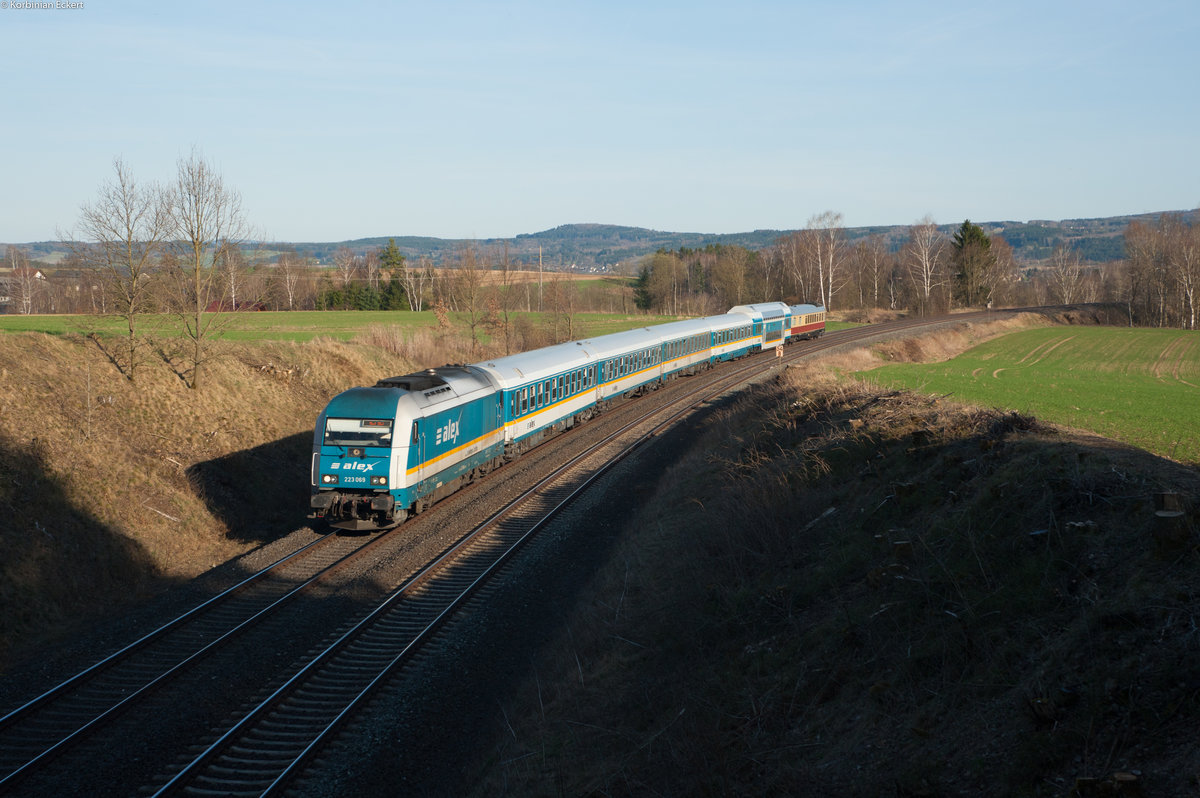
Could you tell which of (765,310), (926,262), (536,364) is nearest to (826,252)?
(926,262)

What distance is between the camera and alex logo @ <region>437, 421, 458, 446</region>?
1945cm

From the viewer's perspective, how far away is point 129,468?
21.1 metres

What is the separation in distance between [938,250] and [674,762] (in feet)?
365

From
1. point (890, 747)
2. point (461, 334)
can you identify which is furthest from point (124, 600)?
point (461, 334)

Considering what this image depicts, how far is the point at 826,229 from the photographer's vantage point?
10269cm

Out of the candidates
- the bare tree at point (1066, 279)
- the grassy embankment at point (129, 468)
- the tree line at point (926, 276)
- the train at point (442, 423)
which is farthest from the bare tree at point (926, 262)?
the grassy embankment at point (129, 468)

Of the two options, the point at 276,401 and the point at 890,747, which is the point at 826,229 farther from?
the point at 890,747

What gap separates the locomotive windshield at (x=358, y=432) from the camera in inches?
690

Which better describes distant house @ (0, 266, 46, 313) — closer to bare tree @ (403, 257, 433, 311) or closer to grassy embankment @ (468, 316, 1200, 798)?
bare tree @ (403, 257, 433, 311)

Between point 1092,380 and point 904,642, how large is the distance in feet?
112

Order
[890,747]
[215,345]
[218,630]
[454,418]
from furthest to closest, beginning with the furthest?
[215,345] < [454,418] < [218,630] < [890,747]

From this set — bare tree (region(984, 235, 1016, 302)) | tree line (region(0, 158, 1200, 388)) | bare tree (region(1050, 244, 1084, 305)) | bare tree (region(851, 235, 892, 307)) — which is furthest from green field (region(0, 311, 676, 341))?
bare tree (region(1050, 244, 1084, 305))

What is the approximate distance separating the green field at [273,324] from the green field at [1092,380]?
26.9 metres

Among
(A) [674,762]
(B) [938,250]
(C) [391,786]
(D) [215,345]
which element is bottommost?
(C) [391,786]
